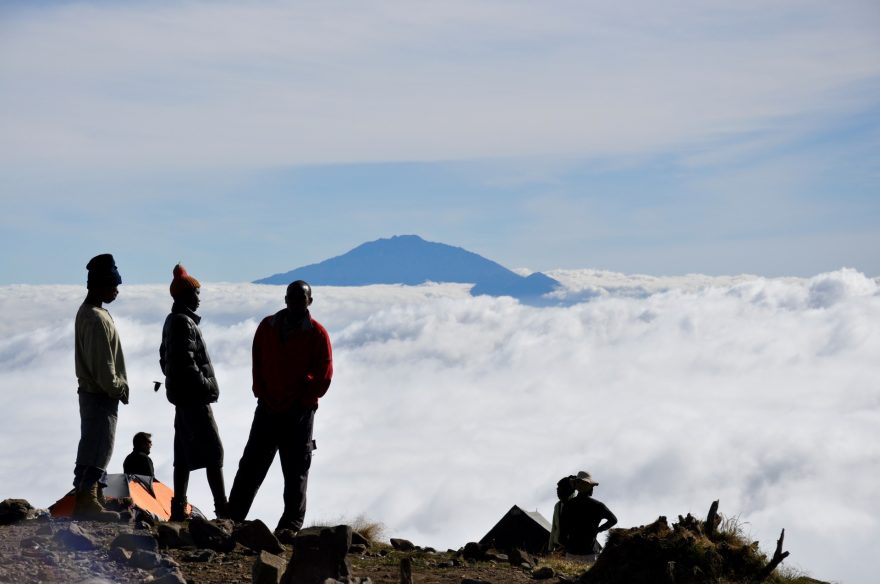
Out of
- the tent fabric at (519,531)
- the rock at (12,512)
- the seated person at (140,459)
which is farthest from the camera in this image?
the tent fabric at (519,531)

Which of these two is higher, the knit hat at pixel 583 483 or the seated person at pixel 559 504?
the knit hat at pixel 583 483

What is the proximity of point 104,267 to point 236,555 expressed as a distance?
2.79 m

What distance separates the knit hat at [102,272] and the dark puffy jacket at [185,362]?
98cm

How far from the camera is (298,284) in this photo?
34.6 ft

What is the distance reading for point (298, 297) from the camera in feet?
34.3

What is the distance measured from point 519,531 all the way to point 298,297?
5.57 m

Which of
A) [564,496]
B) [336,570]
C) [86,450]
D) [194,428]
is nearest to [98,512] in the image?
[86,450]

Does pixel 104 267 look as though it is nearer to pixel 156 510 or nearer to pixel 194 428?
pixel 194 428

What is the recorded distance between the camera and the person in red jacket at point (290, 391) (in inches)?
420

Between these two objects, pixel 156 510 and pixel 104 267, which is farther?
pixel 156 510

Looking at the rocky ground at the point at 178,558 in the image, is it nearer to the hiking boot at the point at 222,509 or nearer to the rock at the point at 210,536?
the rock at the point at 210,536

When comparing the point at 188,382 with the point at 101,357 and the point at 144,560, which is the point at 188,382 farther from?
the point at 144,560

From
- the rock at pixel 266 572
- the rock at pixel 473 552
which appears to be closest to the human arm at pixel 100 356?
the rock at pixel 266 572

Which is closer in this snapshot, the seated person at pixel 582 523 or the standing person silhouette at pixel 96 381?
the standing person silhouette at pixel 96 381
